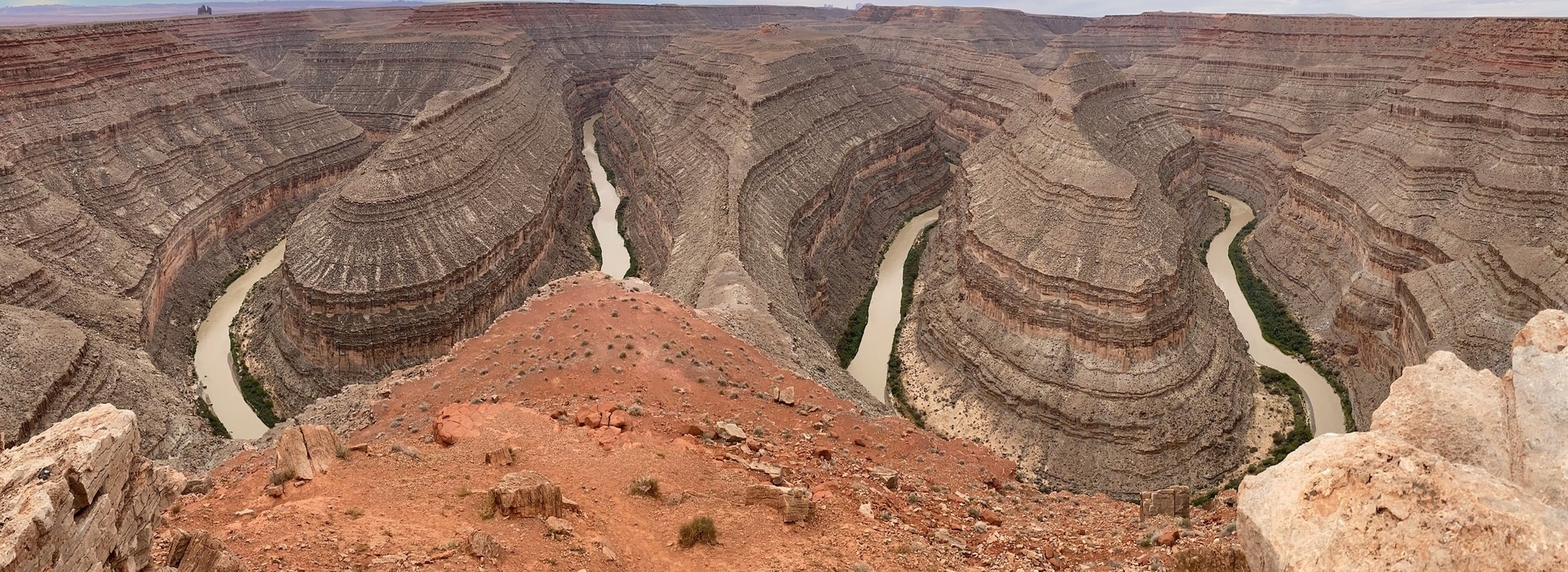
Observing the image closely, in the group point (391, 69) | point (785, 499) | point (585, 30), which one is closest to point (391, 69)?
point (391, 69)

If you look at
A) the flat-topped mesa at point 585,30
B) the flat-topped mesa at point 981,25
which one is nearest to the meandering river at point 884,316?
the flat-topped mesa at point 585,30

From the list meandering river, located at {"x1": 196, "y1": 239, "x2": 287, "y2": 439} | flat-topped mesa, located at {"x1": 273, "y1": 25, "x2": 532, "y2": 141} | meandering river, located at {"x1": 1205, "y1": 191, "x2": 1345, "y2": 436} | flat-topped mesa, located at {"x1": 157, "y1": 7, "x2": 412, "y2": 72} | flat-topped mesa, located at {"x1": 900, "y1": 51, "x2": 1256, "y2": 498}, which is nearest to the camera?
flat-topped mesa, located at {"x1": 900, "y1": 51, "x2": 1256, "y2": 498}

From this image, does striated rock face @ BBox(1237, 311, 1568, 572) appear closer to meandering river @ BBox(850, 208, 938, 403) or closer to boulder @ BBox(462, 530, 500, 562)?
boulder @ BBox(462, 530, 500, 562)

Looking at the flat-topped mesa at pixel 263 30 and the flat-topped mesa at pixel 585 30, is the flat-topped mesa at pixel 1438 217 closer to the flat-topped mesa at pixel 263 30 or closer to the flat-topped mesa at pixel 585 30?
the flat-topped mesa at pixel 585 30

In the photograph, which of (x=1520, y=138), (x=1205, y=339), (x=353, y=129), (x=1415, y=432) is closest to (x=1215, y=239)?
(x=1520, y=138)

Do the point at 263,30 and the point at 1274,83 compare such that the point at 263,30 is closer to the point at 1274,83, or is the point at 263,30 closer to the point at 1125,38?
the point at 1125,38

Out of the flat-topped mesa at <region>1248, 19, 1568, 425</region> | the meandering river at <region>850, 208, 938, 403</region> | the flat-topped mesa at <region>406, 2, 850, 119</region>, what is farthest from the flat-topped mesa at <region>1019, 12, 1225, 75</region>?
the meandering river at <region>850, 208, 938, 403</region>
